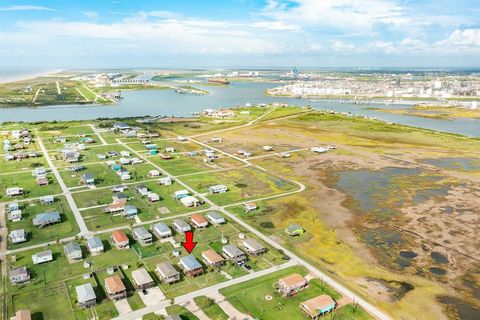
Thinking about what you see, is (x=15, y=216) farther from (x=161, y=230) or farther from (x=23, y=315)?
(x=23, y=315)

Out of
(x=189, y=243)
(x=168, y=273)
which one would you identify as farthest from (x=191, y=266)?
(x=189, y=243)

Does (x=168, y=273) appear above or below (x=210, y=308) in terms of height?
above

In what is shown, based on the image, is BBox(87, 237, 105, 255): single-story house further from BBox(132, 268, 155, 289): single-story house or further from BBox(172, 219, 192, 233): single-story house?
BBox(172, 219, 192, 233): single-story house

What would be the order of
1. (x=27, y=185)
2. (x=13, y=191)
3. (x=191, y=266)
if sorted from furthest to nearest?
(x=27, y=185)
(x=13, y=191)
(x=191, y=266)

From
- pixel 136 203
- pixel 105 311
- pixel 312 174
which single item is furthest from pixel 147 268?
pixel 312 174

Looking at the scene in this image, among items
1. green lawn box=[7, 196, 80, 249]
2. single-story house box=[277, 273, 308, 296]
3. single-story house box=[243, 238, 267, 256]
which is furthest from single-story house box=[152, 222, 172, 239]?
single-story house box=[277, 273, 308, 296]

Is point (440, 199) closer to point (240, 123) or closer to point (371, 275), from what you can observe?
point (371, 275)
